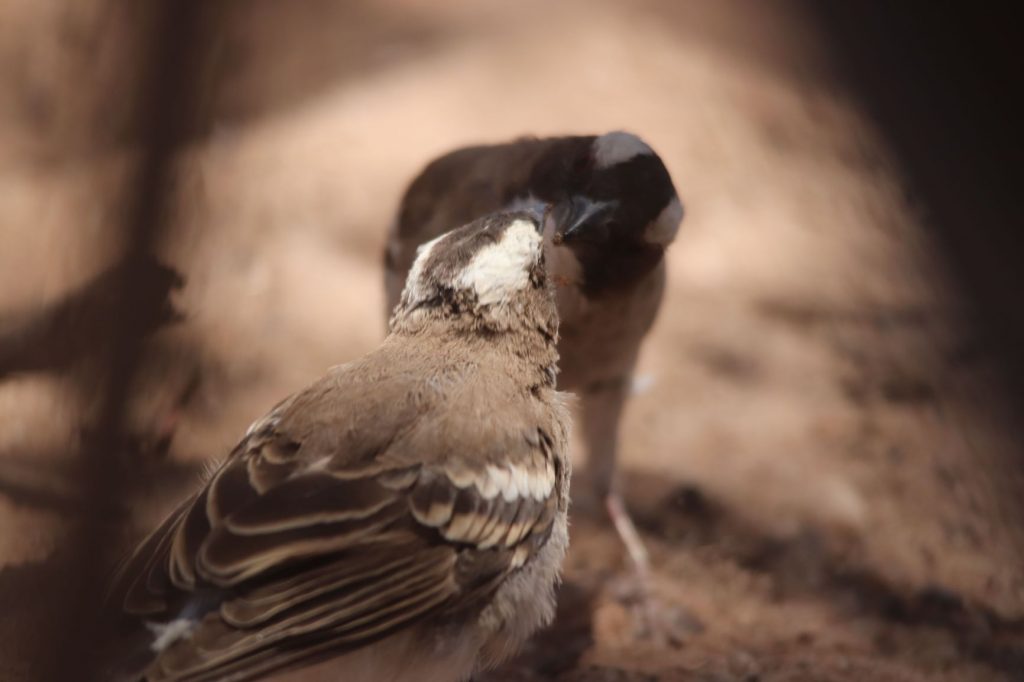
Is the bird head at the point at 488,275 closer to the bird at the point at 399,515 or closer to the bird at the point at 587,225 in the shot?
the bird at the point at 399,515

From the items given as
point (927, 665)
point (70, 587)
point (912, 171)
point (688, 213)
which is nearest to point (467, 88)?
point (688, 213)

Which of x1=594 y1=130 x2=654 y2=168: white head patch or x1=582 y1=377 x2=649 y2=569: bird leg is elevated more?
x1=594 y1=130 x2=654 y2=168: white head patch

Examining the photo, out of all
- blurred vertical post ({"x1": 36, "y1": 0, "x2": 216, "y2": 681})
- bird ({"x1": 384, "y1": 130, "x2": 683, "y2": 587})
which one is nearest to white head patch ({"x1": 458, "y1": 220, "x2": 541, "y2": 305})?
bird ({"x1": 384, "y1": 130, "x2": 683, "y2": 587})

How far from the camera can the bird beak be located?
361 centimetres

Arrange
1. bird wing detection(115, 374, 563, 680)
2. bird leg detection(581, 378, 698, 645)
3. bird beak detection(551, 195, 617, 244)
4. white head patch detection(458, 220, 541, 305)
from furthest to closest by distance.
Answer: bird leg detection(581, 378, 698, 645) → bird beak detection(551, 195, 617, 244) → white head patch detection(458, 220, 541, 305) → bird wing detection(115, 374, 563, 680)

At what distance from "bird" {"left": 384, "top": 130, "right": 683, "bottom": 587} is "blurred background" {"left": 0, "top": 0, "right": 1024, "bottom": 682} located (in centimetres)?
62

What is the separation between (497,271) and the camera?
10.3 feet

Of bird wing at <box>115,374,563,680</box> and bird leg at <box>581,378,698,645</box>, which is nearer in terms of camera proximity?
bird wing at <box>115,374,563,680</box>

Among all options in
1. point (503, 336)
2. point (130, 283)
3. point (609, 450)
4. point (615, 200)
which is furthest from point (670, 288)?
point (130, 283)

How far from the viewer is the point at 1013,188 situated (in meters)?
5.90

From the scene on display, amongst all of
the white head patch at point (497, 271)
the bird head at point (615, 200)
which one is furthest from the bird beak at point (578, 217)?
the white head patch at point (497, 271)

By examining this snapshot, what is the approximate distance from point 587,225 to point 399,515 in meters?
1.23

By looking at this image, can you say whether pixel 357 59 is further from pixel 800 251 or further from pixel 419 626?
pixel 419 626

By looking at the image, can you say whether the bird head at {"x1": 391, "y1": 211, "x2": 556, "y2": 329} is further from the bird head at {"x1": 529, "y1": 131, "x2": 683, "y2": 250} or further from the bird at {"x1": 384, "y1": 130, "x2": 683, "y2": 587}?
the bird head at {"x1": 529, "y1": 131, "x2": 683, "y2": 250}
